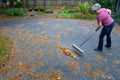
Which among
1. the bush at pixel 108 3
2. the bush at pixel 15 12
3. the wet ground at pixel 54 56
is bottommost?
the wet ground at pixel 54 56

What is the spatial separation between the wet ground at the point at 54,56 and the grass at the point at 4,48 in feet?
0.53

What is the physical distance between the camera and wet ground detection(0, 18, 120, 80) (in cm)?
545

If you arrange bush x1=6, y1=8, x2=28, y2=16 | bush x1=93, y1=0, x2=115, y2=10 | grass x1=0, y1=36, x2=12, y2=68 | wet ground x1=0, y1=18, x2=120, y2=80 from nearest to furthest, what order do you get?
wet ground x1=0, y1=18, x2=120, y2=80, grass x1=0, y1=36, x2=12, y2=68, bush x1=6, y1=8, x2=28, y2=16, bush x1=93, y1=0, x2=115, y2=10

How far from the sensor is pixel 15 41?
7.77 m

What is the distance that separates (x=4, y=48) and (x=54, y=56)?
170 centimetres

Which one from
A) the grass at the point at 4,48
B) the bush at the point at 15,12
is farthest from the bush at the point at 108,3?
the grass at the point at 4,48

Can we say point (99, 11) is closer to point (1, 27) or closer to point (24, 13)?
point (1, 27)

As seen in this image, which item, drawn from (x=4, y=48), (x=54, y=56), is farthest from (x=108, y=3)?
(x=4, y=48)

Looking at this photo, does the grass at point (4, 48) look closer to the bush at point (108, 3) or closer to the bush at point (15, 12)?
the bush at point (15, 12)

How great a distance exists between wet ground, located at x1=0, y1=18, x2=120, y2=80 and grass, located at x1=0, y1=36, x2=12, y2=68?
0.16m

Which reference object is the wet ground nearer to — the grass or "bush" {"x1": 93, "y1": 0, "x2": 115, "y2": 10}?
the grass

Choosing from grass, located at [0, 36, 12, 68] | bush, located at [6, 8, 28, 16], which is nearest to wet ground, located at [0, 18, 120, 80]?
grass, located at [0, 36, 12, 68]

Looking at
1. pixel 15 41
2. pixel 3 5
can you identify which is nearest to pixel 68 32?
pixel 15 41

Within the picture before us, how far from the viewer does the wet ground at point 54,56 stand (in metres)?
5.45
